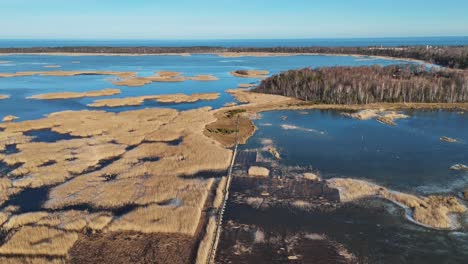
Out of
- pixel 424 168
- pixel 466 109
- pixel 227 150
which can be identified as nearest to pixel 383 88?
pixel 466 109

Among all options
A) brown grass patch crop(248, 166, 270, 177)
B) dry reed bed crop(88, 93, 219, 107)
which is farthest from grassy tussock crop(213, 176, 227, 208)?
dry reed bed crop(88, 93, 219, 107)

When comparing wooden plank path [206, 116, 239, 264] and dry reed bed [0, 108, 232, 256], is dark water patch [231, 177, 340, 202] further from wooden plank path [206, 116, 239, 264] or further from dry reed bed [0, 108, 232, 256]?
dry reed bed [0, 108, 232, 256]

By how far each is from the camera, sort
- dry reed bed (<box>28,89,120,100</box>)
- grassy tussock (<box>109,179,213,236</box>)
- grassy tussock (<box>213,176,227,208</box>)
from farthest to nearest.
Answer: dry reed bed (<box>28,89,120,100</box>)
grassy tussock (<box>213,176,227,208</box>)
grassy tussock (<box>109,179,213,236</box>)

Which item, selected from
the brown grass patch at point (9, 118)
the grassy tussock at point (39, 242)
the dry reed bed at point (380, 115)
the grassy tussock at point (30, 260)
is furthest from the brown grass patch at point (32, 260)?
the dry reed bed at point (380, 115)

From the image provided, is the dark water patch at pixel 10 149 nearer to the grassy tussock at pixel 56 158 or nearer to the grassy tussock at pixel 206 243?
the grassy tussock at pixel 56 158

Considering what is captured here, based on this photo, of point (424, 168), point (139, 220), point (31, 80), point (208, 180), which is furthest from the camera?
point (31, 80)

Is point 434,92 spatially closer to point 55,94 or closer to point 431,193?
point 431,193
